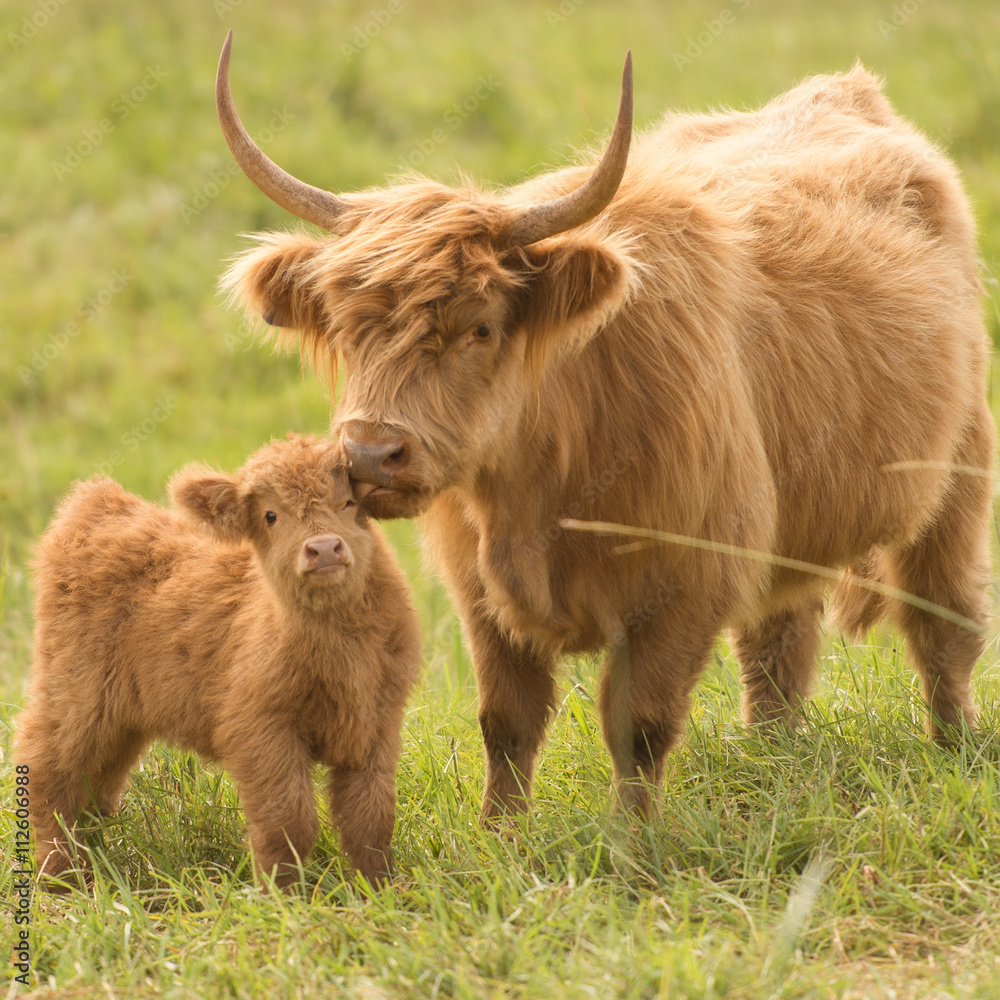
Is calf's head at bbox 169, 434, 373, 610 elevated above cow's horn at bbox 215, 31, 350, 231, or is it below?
below

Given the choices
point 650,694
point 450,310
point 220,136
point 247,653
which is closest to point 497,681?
point 650,694

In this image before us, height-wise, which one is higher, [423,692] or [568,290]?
[568,290]

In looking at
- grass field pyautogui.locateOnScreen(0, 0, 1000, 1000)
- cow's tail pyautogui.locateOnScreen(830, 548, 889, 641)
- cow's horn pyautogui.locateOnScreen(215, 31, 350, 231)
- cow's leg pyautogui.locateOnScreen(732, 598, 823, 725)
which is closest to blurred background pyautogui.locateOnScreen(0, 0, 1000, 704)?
grass field pyautogui.locateOnScreen(0, 0, 1000, 1000)

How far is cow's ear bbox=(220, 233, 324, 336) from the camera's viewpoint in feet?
12.3

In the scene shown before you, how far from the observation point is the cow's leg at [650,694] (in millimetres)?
3697

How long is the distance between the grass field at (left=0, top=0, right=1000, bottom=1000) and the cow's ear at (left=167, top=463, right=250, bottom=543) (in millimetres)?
927

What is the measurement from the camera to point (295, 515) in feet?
10.7

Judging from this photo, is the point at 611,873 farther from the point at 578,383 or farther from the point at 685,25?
the point at 685,25

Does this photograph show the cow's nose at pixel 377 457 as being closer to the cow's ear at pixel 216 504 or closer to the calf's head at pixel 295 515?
the calf's head at pixel 295 515

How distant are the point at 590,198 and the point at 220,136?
9.39 metres

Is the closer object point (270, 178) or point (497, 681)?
point (270, 178)

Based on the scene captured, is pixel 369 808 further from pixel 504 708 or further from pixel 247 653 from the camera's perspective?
pixel 504 708

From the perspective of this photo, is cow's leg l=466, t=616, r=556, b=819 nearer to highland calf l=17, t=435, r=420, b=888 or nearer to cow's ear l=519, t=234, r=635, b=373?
highland calf l=17, t=435, r=420, b=888

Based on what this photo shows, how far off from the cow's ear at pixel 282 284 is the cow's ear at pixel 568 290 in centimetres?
66
